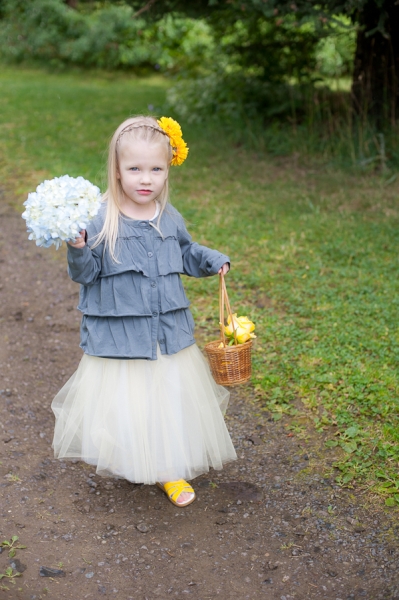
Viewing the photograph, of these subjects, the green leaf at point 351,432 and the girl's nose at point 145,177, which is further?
the green leaf at point 351,432

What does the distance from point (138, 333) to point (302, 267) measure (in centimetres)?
266

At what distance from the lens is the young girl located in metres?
2.90

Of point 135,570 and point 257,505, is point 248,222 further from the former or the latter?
point 135,570

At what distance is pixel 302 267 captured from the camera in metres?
5.34

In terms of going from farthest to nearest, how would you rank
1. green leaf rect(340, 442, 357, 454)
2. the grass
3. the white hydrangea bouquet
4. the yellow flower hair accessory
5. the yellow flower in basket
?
the grass
green leaf rect(340, 442, 357, 454)
the yellow flower in basket
the yellow flower hair accessory
the white hydrangea bouquet

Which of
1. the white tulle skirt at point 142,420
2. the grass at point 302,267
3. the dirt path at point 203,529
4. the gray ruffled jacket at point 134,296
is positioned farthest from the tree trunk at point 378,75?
the white tulle skirt at point 142,420

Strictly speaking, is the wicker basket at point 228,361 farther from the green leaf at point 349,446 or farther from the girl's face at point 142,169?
the green leaf at point 349,446

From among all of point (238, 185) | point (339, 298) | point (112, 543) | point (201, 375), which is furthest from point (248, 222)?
point (112, 543)

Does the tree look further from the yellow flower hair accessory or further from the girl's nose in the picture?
the girl's nose

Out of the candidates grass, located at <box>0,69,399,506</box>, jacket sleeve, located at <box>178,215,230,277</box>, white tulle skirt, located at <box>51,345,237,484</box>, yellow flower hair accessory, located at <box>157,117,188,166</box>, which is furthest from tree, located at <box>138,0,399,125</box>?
white tulle skirt, located at <box>51,345,237,484</box>

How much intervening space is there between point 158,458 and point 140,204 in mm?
1086

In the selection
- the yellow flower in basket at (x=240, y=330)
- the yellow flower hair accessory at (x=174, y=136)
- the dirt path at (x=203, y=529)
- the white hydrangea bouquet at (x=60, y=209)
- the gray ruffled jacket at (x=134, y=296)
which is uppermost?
the yellow flower hair accessory at (x=174, y=136)

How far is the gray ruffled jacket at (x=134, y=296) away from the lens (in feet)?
9.51

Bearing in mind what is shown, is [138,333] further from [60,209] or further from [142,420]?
[60,209]
